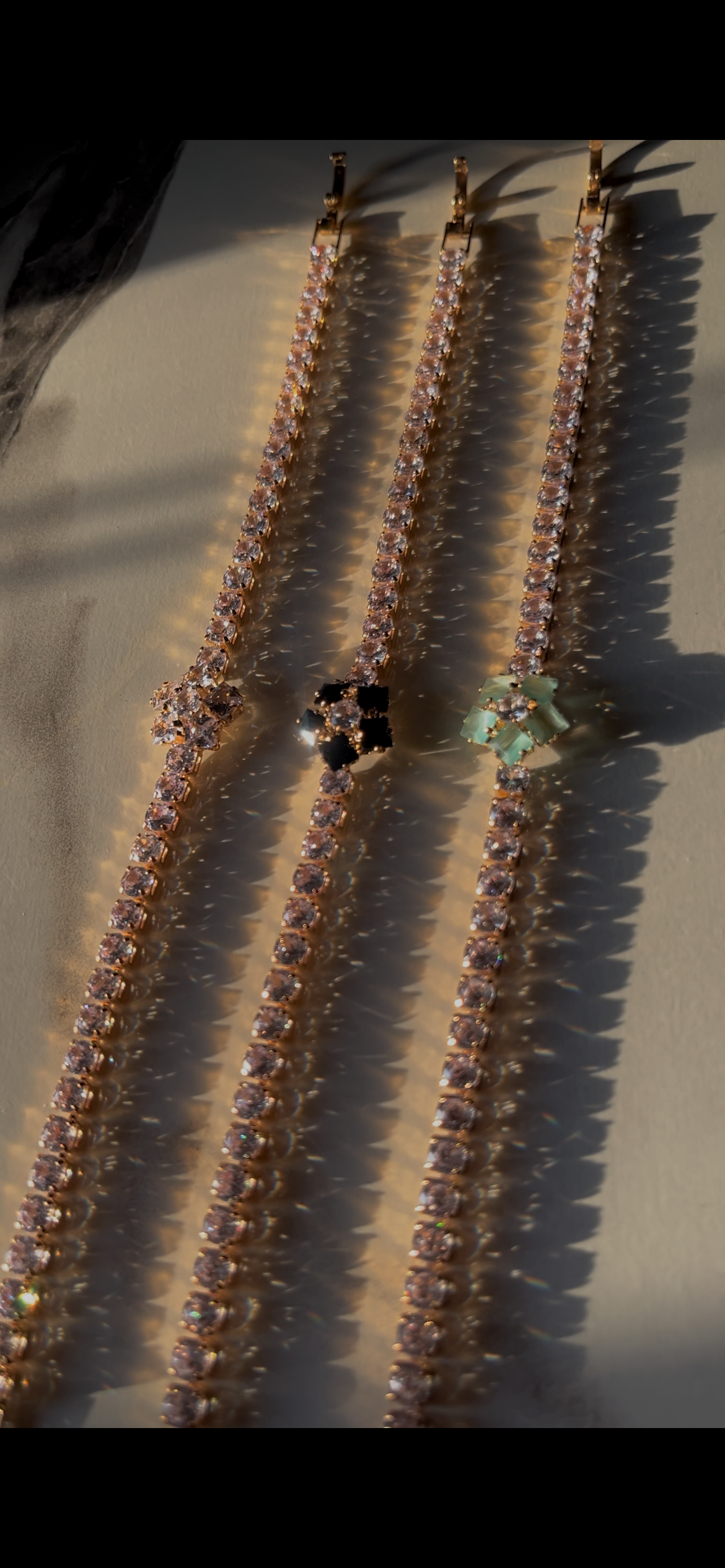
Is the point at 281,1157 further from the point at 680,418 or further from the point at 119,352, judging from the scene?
the point at 119,352

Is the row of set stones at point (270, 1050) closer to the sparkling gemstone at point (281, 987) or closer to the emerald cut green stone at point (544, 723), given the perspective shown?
the sparkling gemstone at point (281, 987)

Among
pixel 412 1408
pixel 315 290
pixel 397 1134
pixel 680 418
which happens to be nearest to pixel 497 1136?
pixel 397 1134

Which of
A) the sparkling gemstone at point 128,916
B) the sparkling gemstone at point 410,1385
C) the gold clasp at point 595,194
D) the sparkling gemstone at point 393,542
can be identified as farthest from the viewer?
the gold clasp at point 595,194

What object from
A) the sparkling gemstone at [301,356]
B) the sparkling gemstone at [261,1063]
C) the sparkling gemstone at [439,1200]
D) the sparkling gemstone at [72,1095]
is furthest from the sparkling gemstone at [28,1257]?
the sparkling gemstone at [301,356]

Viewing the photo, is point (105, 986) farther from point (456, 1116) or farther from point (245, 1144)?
point (456, 1116)

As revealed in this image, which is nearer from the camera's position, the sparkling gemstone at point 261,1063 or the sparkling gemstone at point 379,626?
the sparkling gemstone at point 261,1063

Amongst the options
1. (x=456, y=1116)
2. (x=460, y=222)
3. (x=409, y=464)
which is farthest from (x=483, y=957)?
(x=460, y=222)
